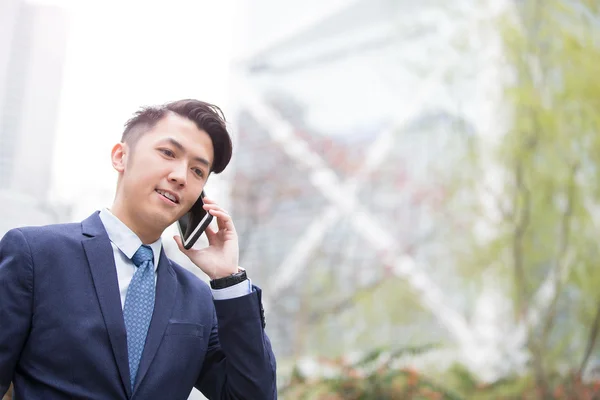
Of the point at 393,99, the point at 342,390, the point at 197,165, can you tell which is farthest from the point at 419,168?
the point at 197,165

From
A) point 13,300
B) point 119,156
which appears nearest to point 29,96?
point 119,156

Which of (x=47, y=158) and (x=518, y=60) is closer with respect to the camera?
(x=47, y=158)

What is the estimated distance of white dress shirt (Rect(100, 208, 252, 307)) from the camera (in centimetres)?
110

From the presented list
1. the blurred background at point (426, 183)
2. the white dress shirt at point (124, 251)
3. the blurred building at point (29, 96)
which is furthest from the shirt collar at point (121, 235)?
the blurred background at point (426, 183)

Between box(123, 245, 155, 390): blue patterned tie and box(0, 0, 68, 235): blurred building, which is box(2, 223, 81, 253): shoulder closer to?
box(123, 245, 155, 390): blue patterned tie

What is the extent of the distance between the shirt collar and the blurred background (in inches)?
112

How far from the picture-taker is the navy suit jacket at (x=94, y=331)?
97cm

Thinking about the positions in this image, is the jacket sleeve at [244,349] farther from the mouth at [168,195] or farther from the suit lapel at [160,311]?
the mouth at [168,195]

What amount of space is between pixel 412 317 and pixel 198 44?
2.21 metres

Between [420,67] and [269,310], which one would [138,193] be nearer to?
[269,310]

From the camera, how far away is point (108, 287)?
1.04 meters

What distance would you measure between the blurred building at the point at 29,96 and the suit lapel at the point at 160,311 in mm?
743

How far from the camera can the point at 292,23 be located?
4.49 m

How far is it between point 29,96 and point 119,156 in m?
1.09
